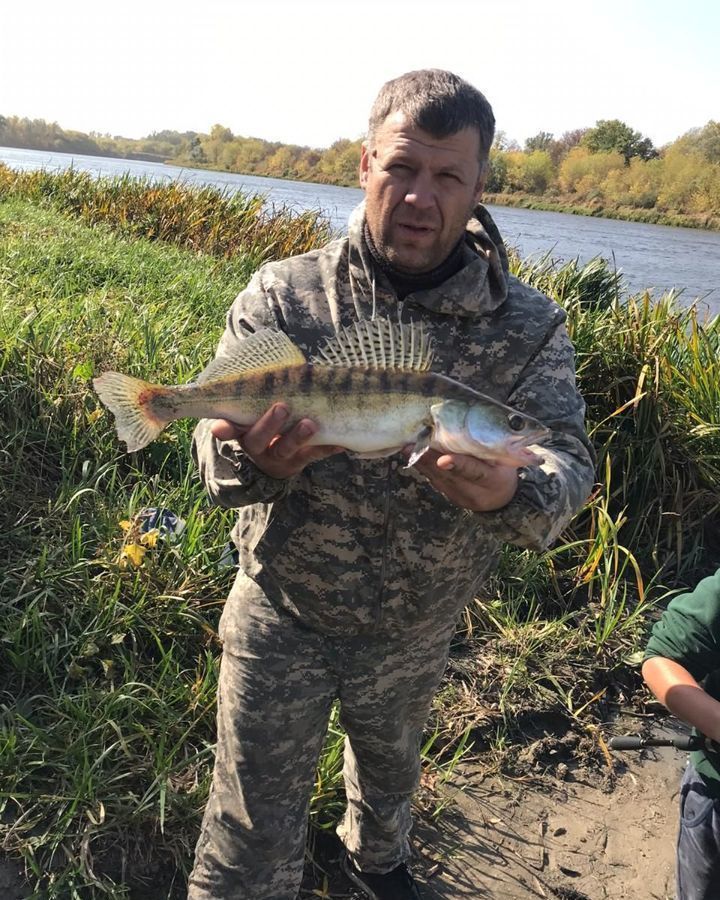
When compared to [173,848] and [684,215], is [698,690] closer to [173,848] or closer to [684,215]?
[173,848]

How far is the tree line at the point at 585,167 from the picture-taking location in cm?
6184

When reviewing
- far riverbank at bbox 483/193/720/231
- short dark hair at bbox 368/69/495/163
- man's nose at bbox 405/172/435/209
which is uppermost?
far riverbank at bbox 483/193/720/231

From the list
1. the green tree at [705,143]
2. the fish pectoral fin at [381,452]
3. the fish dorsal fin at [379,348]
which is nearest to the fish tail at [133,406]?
the fish dorsal fin at [379,348]

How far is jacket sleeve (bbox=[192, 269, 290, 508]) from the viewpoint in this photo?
245 centimetres

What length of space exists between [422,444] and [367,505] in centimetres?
40

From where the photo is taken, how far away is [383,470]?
8.54 ft

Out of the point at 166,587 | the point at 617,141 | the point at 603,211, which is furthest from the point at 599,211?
the point at 166,587

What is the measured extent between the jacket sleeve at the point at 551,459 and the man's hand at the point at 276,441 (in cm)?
63

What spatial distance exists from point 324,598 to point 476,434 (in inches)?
33.7

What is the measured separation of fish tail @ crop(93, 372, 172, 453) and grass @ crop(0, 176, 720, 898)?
4.63 feet

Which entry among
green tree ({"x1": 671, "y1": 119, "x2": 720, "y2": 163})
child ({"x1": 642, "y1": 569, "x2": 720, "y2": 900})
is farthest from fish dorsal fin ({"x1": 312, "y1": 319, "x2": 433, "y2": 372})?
green tree ({"x1": 671, "y1": 119, "x2": 720, "y2": 163})

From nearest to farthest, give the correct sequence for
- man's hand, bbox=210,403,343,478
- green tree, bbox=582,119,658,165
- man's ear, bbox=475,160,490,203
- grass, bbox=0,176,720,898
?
man's hand, bbox=210,403,343,478 < man's ear, bbox=475,160,490,203 < grass, bbox=0,176,720,898 < green tree, bbox=582,119,658,165

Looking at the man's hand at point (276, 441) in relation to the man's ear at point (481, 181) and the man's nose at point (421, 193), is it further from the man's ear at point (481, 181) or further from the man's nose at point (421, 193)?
the man's ear at point (481, 181)

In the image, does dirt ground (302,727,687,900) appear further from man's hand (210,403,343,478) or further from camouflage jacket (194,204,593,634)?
man's hand (210,403,343,478)
